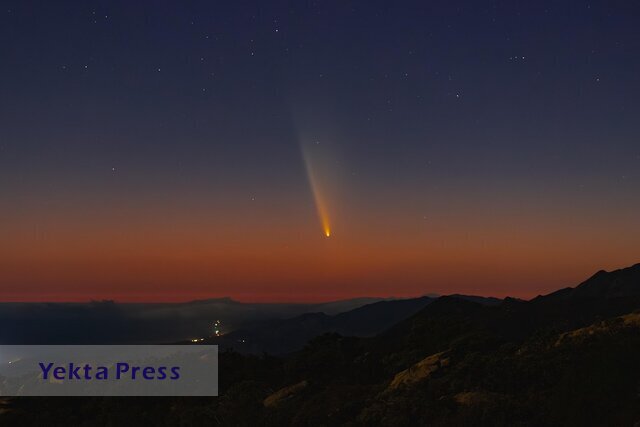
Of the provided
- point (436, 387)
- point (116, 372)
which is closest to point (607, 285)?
point (116, 372)

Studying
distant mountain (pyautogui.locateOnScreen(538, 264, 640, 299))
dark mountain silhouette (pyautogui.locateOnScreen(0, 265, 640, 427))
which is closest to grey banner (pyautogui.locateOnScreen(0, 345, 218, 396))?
dark mountain silhouette (pyautogui.locateOnScreen(0, 265, 640, 427))

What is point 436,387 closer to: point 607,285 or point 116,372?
point 116,372

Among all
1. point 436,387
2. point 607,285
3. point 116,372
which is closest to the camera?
point 436,387

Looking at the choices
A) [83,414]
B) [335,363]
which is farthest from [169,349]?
[335,363]

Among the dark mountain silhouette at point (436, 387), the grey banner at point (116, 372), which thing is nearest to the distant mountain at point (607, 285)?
the grey banner at point (116, 372)

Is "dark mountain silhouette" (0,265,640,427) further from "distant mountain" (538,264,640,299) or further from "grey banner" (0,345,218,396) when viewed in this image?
"distant mountain" (538,264,640,299)

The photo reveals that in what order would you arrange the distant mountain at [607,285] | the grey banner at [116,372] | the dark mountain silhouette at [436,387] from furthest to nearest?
the distant mountain at [607,285]
the grey banner at [116,372]
the dark mountain silhouette at [436,387]

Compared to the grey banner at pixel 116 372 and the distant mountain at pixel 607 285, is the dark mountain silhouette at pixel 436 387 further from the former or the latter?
the distant mountain at pixel 607 285

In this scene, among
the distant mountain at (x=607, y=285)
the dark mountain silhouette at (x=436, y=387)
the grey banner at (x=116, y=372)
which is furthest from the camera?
the distant mountain at (x=607, y=285)

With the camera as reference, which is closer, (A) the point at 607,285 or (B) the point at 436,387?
(B) the point at 436,387
